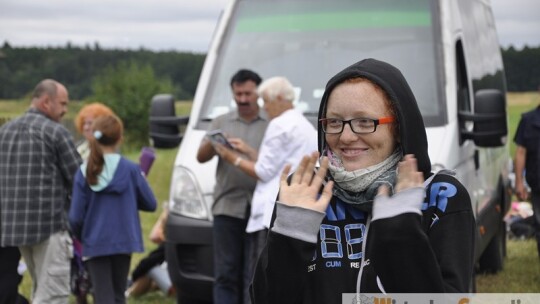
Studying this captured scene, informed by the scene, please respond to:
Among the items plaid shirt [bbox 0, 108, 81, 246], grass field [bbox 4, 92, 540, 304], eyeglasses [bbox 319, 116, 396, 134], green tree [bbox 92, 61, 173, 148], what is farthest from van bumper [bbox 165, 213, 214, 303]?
green tree [bbox 92, 61, 173, 148]

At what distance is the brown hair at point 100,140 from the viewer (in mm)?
7070

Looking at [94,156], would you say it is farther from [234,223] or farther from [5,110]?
[5,110]

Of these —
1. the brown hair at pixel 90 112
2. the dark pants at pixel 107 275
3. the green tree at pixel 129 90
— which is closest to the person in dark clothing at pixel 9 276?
the dark pants at pixel 107 275

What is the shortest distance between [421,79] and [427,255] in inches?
208

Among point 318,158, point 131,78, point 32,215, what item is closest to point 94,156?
point 32,215

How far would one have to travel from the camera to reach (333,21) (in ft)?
26.5

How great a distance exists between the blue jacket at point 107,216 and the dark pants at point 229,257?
57cm

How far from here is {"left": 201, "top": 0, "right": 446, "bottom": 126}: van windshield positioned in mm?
7660

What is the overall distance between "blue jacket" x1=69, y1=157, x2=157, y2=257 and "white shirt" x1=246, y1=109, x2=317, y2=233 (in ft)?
3.24

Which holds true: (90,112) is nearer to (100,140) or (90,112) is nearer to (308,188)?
(100,140)

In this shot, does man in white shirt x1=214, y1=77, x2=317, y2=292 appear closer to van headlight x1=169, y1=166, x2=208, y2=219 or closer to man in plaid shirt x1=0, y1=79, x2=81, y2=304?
van headlight x1=169, y1=166, x2=208, y2=219

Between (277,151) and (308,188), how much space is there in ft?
13.7

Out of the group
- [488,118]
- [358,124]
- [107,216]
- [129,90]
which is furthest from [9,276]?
[129,90]

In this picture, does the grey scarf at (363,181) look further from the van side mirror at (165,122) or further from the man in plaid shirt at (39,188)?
the van side mirror at (165,122)
